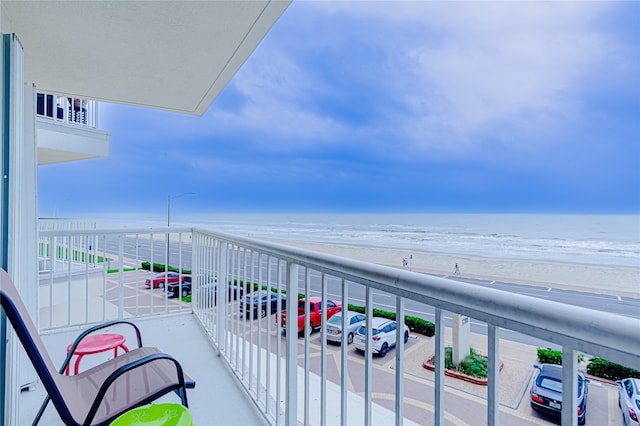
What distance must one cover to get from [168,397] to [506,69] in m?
15.9

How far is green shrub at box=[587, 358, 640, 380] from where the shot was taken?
1.69 feet

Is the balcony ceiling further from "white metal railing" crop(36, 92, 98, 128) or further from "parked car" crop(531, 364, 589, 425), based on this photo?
"white metal railing" crop(36, 92, 98, 128)

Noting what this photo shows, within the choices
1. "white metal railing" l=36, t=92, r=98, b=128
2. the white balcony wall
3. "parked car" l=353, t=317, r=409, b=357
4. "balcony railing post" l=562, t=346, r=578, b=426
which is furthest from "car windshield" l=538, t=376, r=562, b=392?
the white balcony wall

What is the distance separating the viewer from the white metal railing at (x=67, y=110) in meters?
5.10

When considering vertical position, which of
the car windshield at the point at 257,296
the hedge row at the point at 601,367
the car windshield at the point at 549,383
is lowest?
the car windshield at the point at 257,296

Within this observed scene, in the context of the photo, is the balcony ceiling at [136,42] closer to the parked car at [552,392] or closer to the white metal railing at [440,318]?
the white metal railing at [440,318]

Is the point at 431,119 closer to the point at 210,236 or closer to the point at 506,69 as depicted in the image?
the point at 506,69

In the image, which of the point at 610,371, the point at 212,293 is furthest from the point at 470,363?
the point at 212,293

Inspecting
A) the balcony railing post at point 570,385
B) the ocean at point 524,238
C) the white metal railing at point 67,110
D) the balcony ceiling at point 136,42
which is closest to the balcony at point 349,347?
the balcony railing post at point 570,385

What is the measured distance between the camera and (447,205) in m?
25.8

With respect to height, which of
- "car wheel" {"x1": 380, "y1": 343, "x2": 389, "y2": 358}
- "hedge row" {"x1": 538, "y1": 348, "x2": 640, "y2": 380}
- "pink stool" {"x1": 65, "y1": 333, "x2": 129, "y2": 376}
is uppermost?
"hedge row" {"x1": 538, "y1": 348, "x2": 640, "y2": 380}

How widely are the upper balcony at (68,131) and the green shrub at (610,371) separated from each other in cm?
624

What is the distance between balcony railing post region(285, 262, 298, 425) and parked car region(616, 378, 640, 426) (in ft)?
3.60

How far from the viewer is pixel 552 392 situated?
667 millimetres
